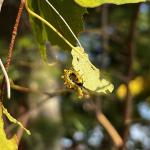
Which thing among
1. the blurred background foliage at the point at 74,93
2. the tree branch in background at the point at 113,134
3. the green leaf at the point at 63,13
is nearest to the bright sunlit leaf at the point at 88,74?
the green leaf at the point at 63,13

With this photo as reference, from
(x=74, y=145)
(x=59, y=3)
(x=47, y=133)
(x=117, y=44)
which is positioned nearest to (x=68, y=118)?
(x=74, y=145)

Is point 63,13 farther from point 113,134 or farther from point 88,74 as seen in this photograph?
point 113,134

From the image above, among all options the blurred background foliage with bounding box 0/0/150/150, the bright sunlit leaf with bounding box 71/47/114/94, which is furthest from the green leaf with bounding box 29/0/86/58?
the blurred background foliage with bounding box 0/0/150/150

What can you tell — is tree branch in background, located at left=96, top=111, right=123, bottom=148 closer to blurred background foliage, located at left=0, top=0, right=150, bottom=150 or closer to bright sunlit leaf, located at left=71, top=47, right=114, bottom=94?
blurred background foliage, located at left=0, top=0, right=150, bottom=150

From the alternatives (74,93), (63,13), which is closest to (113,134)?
(74,93)

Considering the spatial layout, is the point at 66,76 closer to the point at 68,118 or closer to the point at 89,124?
the point at 68,118

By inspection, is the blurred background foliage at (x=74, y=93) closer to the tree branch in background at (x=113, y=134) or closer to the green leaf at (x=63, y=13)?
the tree branch in background at (x=113, y=134)
